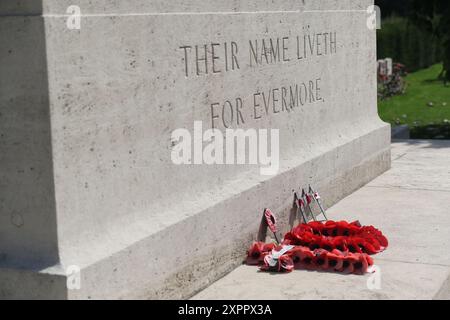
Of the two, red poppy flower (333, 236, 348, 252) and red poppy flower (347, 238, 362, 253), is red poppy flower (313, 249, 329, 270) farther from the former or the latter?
red poppy flower (347, 238, 362, 253)

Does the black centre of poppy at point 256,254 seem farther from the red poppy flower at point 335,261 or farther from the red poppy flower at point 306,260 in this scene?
the red poppy flower at point 335,261

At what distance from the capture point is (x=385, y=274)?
5.21 metres

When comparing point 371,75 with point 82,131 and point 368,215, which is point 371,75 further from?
point 82,131

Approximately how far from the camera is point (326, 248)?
5531 mm

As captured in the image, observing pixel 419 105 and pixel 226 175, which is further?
pixel 419 105

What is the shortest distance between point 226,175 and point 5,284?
5.94 feet

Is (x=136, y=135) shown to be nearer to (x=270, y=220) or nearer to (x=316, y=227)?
(x=270, y=220)

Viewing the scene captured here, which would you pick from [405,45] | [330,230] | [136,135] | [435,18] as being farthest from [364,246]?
[405,45]

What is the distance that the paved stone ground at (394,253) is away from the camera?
4.89 m

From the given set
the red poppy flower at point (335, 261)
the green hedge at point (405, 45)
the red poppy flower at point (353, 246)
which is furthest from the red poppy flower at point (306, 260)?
the green hedge at point (405, 45)

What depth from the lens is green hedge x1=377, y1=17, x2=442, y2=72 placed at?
22172mm

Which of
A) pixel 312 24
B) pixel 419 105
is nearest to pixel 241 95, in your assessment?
pixel 312 24

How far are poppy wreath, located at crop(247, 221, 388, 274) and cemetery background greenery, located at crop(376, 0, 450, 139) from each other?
6.93 m

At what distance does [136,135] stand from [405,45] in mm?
19314
